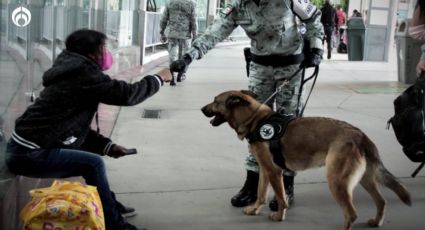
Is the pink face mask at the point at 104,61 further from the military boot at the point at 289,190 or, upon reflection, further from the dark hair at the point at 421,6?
the dark hair at the point at 421,6

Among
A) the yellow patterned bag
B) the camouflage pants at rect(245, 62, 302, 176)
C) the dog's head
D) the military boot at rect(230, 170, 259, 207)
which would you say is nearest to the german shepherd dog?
the dog's head

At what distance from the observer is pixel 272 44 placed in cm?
434

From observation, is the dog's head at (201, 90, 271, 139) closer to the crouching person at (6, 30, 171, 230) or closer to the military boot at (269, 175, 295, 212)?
the military boot at (269, 175, 295, 212)

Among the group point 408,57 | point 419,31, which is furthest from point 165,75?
point 408,57

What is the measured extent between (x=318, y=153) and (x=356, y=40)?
14414mm

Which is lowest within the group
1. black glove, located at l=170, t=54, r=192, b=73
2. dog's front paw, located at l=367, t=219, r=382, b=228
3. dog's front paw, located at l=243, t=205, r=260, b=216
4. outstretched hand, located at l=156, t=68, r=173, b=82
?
dog's front paw, located at l=243, t=205, r=260, b=216

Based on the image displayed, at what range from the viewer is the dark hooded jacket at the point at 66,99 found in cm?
326

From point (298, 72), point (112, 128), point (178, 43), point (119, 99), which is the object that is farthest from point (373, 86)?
point (119, 99)

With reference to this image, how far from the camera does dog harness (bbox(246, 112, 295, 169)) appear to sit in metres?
3.93

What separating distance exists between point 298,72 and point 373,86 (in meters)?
7.49

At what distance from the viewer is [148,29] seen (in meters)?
15.1

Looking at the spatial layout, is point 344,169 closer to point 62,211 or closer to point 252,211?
point 252,211

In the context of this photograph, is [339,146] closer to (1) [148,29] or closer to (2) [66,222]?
(2) [66,222]

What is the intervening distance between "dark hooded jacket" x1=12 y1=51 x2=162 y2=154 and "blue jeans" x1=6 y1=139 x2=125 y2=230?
6 centimetres
